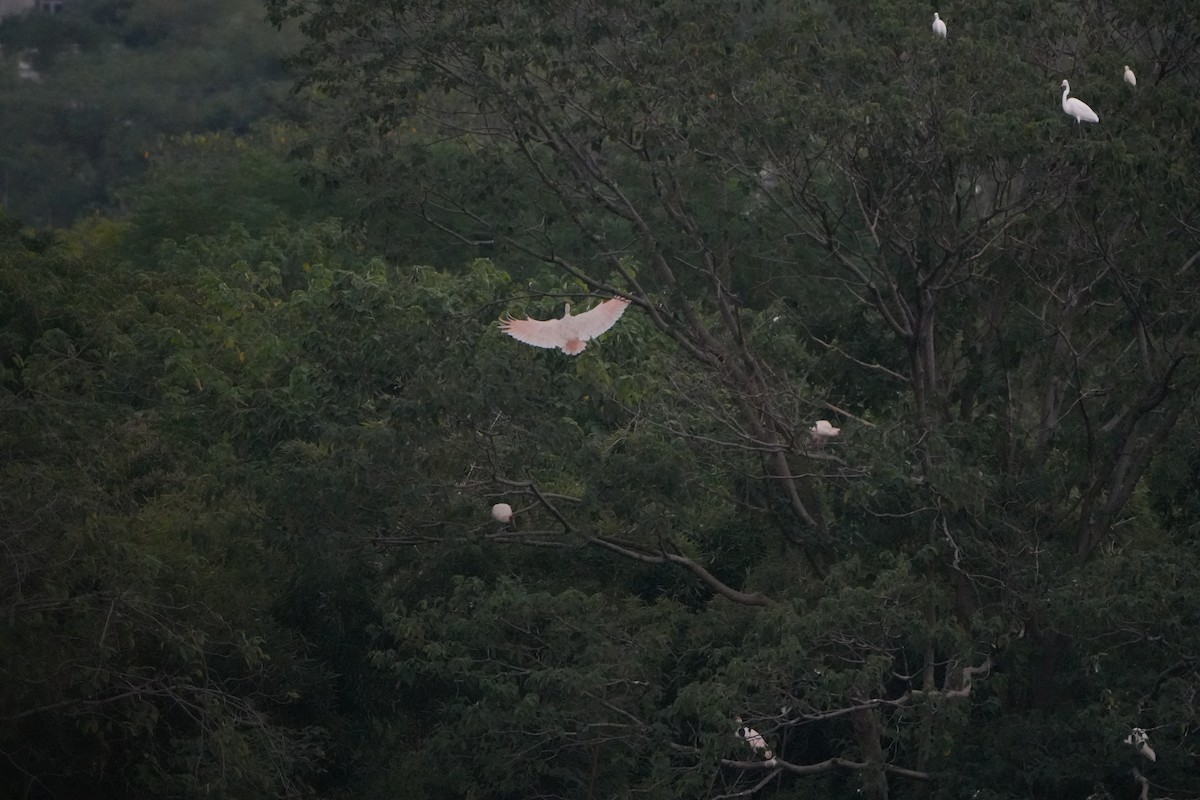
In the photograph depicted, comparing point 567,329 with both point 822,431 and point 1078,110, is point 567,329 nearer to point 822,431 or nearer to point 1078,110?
point 822,431

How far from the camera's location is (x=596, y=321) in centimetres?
898

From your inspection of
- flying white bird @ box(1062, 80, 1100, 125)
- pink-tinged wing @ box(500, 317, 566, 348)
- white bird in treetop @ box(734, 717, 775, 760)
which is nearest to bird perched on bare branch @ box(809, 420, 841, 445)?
pink-tinged wing @ box(500, 317, 566, 348)

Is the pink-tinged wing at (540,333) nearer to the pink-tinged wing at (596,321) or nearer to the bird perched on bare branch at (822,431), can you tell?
the pink-tinged wing at (596,321)

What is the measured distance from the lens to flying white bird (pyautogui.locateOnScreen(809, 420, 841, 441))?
29.5 feet

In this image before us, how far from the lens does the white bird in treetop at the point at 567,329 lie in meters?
8.86

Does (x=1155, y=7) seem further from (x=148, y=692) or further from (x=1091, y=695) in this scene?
(x=148, y=692)

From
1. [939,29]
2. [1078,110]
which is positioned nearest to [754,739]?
[1078,110]

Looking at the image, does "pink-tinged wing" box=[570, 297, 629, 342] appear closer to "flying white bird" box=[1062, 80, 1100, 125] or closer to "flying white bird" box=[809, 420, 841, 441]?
"flying white bird" box=[809, 420, 841, 441]

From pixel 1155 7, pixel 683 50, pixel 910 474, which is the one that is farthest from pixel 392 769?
pixel 1155 7

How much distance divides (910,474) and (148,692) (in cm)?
395

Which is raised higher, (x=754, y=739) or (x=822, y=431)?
(x=822, y=431)

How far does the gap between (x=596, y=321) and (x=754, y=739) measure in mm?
2216

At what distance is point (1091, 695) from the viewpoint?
8.79 metres

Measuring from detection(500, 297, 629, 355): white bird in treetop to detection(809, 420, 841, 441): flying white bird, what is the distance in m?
1.17
